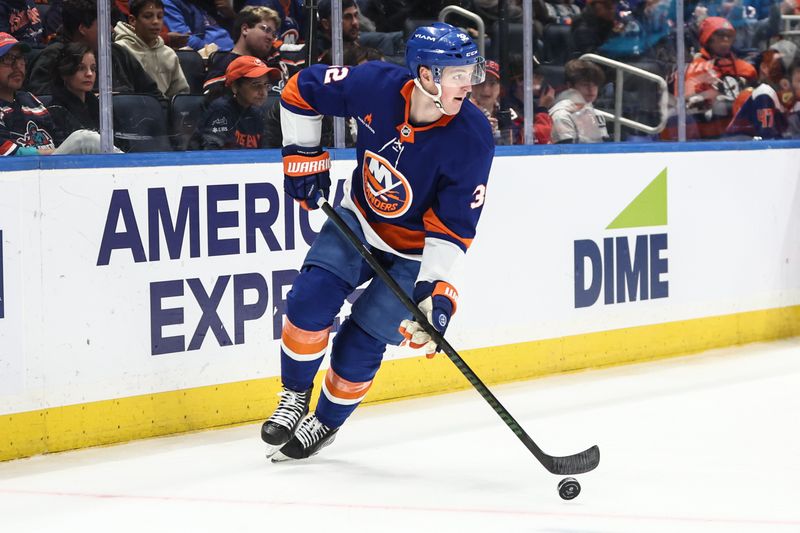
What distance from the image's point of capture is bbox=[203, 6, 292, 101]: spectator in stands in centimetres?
432

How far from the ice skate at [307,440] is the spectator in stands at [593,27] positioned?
2.34 meters

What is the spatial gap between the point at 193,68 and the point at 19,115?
2.17 ft

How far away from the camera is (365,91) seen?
3.59 m

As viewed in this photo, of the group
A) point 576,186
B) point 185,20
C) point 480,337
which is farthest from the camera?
point 576,186

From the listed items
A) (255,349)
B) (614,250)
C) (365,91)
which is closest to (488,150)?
(365,91)

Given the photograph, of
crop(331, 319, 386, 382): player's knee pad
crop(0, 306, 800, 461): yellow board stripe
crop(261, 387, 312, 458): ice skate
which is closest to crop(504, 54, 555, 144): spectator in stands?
crop(0, 306, 800, 461): yellow board stripe

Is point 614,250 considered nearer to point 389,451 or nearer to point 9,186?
point 389,451

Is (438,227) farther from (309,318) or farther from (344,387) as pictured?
(344,387)

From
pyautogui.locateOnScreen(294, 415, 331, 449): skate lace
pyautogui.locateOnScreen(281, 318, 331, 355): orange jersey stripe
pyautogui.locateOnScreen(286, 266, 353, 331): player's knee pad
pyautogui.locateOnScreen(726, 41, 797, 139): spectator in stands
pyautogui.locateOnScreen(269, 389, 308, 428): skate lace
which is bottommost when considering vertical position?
pyautogui.locateOnScreen(294, 415, 331, 449): skate lace

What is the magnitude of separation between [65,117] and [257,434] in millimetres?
1177

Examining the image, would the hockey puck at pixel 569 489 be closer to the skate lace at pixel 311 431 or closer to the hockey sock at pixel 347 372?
the hockey sock at pixel 347 372

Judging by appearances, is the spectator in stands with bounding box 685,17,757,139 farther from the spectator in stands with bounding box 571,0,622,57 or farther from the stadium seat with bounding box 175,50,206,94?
the stadium seat with bounding box 175,50,206,94

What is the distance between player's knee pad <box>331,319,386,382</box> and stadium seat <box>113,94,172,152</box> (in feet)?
3.10

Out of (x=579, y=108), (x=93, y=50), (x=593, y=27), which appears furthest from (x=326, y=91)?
(x=593, y=27)
